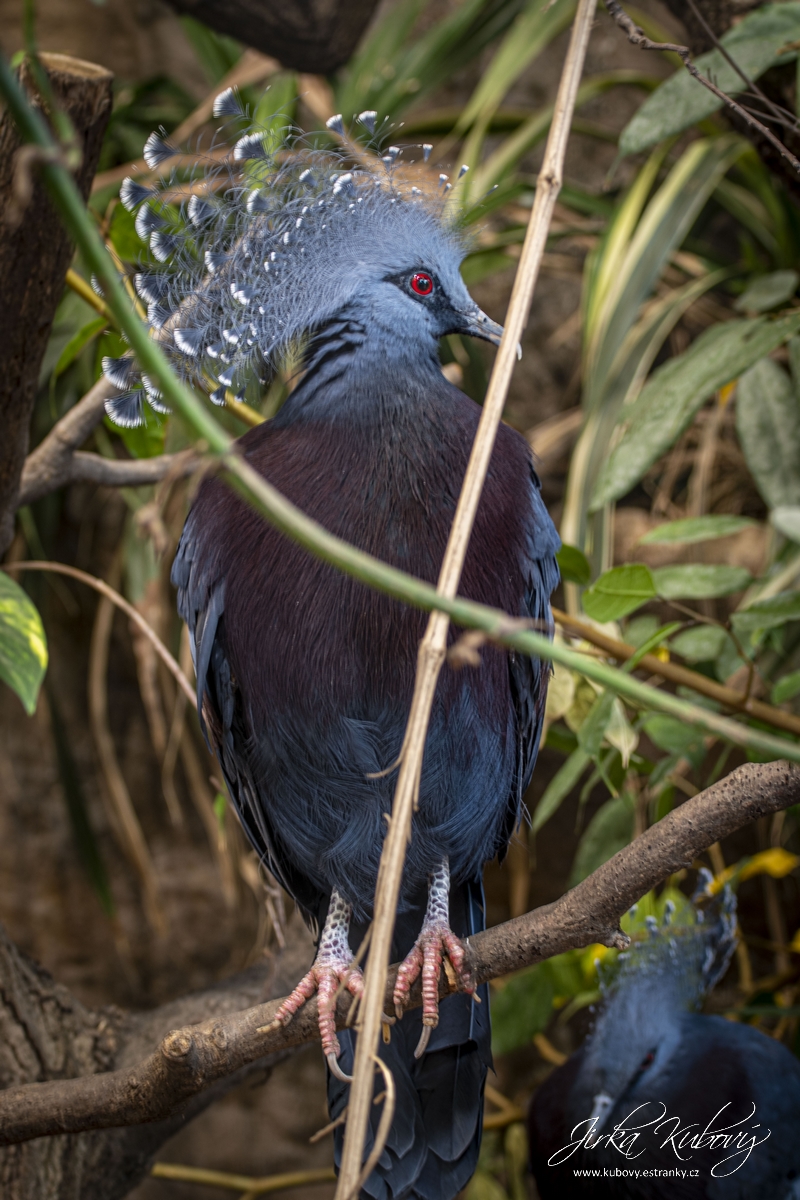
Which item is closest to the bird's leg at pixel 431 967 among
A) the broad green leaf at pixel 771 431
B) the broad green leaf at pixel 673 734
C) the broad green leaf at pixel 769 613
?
the broad green leaf at pixel 673 734

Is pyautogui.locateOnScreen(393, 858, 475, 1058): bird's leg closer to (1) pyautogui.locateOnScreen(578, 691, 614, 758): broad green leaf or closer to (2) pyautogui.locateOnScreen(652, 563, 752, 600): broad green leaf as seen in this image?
(1) pyautogui.locateOnScreen(578, 691, 614, 758): broad green leaf

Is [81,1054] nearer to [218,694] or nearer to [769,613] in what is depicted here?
[218,694]

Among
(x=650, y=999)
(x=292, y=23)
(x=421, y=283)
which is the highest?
(x=292, y=23)

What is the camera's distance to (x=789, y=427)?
1.81 metres

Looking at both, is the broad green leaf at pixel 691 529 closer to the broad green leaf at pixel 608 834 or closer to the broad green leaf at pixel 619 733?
the broad green leaf at pixel 619 733

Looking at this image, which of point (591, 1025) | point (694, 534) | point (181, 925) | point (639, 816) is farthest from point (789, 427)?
point (181, 925)

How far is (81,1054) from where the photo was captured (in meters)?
1.47

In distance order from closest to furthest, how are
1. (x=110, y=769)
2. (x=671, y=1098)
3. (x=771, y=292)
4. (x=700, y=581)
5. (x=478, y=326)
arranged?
(x=478, y=326)
(x=700, y=581)
(x=671, y=1098)
(x=771, y=292)
(x=110, y=769)

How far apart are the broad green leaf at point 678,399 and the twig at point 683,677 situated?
0.23m

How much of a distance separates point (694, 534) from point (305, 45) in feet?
4.85

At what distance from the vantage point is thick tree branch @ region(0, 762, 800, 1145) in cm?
88

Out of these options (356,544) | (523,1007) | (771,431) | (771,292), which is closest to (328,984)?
(356,544)

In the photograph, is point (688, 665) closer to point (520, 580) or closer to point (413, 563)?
point (520, 580)

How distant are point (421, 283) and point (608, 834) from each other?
1038 millimetres
